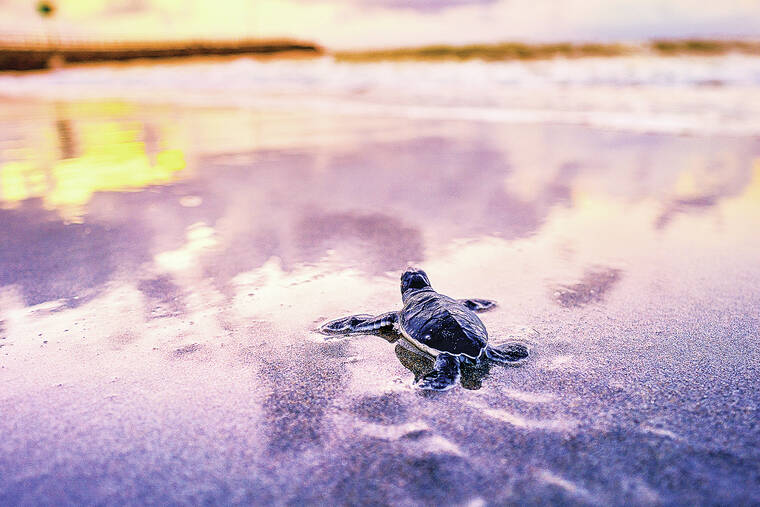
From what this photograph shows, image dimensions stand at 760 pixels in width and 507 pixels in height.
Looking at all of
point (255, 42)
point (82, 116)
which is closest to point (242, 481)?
point (82, 116)

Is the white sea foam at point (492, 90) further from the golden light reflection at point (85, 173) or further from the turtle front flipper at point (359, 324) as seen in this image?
the turtle front flipper at point (359, 324)

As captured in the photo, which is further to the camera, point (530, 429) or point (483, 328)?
point (483, 328)

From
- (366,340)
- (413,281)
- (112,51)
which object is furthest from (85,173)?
(112,51)

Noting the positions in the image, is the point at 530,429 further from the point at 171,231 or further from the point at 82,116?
the point at 82,116

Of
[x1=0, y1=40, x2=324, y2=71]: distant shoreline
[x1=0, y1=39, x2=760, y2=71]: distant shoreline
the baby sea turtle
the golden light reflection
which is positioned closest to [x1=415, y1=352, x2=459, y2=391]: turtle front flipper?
the baby sea turtle

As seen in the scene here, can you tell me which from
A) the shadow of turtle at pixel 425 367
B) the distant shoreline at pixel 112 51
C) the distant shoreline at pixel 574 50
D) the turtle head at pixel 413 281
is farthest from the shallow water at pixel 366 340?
the distant shoreline at pixel 112 51

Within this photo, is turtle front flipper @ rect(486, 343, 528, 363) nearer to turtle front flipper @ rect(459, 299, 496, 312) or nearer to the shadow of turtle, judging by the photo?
the shadow of turtle
